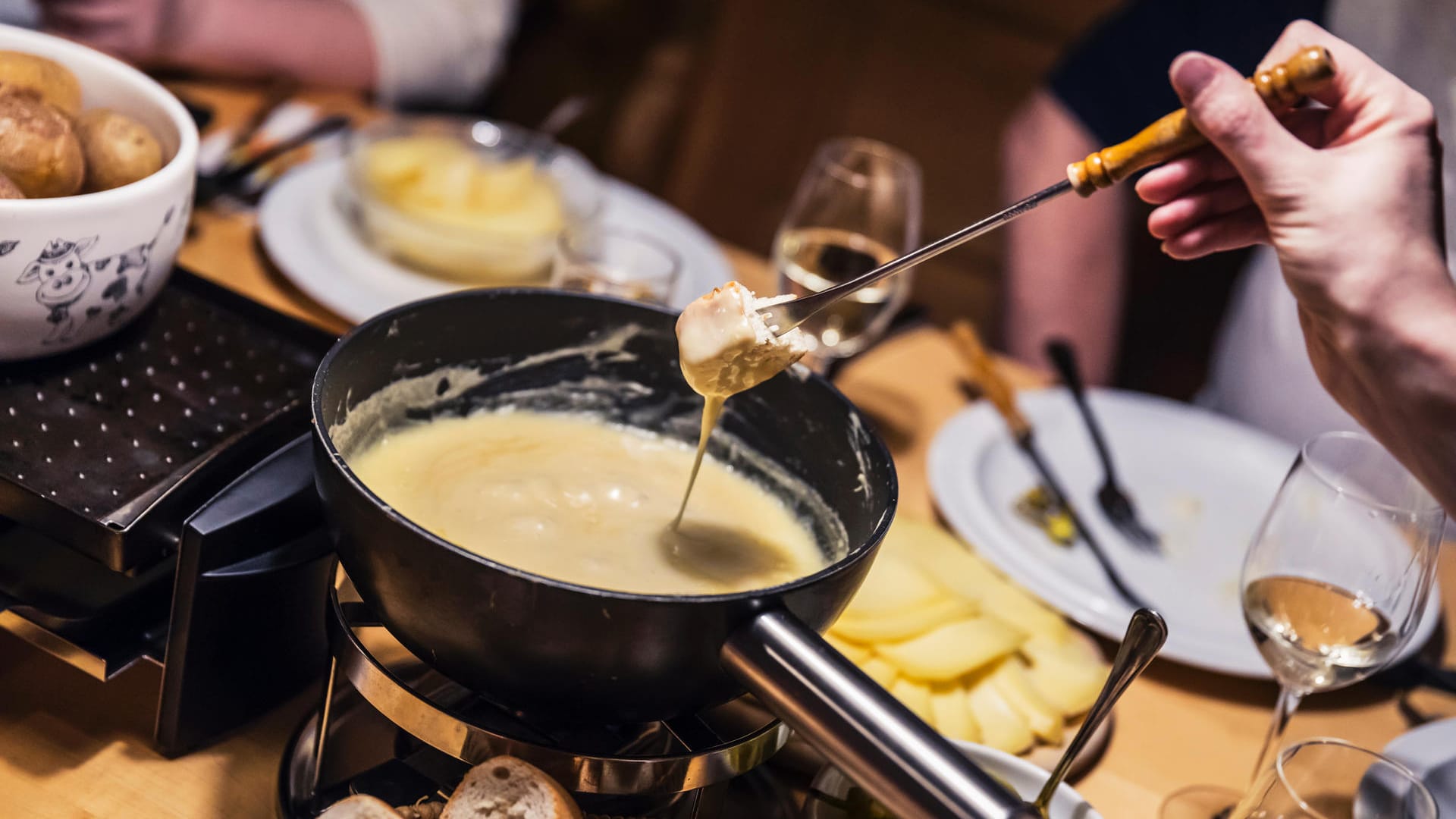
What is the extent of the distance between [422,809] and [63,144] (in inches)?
20.8

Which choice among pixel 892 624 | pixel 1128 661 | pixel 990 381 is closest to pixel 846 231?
pixel 990 381

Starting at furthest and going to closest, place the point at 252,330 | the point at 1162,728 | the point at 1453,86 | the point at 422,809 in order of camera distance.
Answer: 1. the point at 1453,86
2. the point at 1162,728
3. the point at 252,330
4. the point at 422,809

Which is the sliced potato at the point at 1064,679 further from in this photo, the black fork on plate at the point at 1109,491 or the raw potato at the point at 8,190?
the raw potato at the point at 8,190

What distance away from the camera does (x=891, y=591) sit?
1045mm

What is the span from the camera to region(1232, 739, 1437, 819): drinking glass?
827 millimetres

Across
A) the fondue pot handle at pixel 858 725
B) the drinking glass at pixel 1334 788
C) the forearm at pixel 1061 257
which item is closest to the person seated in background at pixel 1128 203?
the forearm at pixel 1061 257

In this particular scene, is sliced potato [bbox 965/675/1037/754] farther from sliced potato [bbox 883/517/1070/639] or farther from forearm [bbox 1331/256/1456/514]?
forearm [bbox 1331/256/1456/514]

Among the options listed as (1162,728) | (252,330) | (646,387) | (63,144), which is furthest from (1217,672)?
(63,144)

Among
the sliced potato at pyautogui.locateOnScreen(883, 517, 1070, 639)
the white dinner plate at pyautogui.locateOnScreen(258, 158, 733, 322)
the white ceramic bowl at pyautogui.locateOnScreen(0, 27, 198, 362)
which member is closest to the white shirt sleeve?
the white dinner plate at pyautogui.locateOnScreen(258, 158, 733, 322)

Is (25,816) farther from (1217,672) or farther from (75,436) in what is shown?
(1217,672)

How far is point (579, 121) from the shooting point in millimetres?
4082

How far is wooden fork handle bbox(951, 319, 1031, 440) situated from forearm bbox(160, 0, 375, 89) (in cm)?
108

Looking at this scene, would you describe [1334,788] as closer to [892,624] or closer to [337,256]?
[892,624]

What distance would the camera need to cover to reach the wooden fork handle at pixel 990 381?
1453 millimetres
